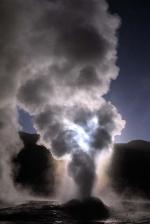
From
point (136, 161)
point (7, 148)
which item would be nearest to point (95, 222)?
point (7, 148)

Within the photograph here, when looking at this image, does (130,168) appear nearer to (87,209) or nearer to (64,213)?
(87,209)

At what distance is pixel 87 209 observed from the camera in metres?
27.8

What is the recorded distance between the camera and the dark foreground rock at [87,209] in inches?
1035

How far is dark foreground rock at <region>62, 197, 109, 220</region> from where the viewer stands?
26284 millimetres

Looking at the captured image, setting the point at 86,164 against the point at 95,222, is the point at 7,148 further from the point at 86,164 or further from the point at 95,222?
the point at 95,222

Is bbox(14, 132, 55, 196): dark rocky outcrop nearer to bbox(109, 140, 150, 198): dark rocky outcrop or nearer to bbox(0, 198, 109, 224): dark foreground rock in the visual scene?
bbox(109, 140, 150, 198): dark rocky outcrop

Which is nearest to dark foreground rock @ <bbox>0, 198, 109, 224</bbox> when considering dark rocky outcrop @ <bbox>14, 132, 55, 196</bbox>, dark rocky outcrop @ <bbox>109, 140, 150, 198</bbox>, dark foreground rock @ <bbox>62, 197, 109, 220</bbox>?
dark foreground rock @ <bbox>62, 197, 109, 220</bbox>

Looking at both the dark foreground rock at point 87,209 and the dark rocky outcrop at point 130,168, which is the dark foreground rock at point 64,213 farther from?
the dark rocky outcrop at point 130,168

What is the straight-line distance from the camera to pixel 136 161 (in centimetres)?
11019

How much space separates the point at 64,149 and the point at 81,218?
10.3m

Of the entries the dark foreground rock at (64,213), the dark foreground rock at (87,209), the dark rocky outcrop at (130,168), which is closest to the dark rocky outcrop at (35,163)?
the dark rocky outcrop at (130,168)

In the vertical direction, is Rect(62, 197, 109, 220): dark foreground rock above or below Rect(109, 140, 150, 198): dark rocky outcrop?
below

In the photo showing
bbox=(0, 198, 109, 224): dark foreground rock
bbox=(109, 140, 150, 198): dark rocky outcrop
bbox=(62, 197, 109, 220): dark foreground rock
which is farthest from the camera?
bbox=(109, 140, 150, 198): dark rocky outcrop

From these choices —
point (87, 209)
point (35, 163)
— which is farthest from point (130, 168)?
point (87, 209)
